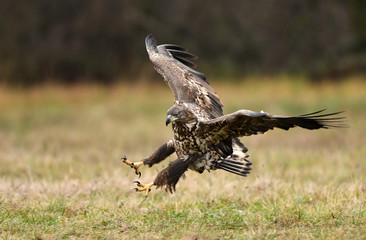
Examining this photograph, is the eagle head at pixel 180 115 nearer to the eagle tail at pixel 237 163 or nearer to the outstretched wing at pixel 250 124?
the outstretched wing at pixel 250 124

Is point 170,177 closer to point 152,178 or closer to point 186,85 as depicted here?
point 186,85

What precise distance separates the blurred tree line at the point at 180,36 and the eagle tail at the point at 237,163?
14.0m

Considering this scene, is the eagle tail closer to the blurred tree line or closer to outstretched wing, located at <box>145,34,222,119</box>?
outstretched wing, located at <box>145,34,222,119</box>

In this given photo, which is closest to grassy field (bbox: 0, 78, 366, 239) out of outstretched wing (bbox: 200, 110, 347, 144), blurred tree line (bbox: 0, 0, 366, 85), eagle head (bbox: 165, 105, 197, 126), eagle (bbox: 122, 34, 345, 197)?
eagle (bbox: 122, 34, 345, 197)

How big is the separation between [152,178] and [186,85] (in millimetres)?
1321

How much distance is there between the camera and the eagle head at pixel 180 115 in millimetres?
5551

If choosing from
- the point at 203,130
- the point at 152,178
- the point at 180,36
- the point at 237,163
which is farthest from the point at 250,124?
the point at 180,36

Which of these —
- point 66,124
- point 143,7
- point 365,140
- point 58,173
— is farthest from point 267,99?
point 58,173

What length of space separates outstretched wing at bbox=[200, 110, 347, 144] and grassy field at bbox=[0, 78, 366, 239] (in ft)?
2.29

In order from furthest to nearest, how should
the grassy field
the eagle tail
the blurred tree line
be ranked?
the blurred tree line < the eagle tail < the grassy field

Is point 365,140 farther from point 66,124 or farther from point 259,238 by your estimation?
point 259,238

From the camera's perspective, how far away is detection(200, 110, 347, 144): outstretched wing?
476 cm

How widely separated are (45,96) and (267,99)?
6.56 meters

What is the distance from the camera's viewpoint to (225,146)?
5.63 metres
